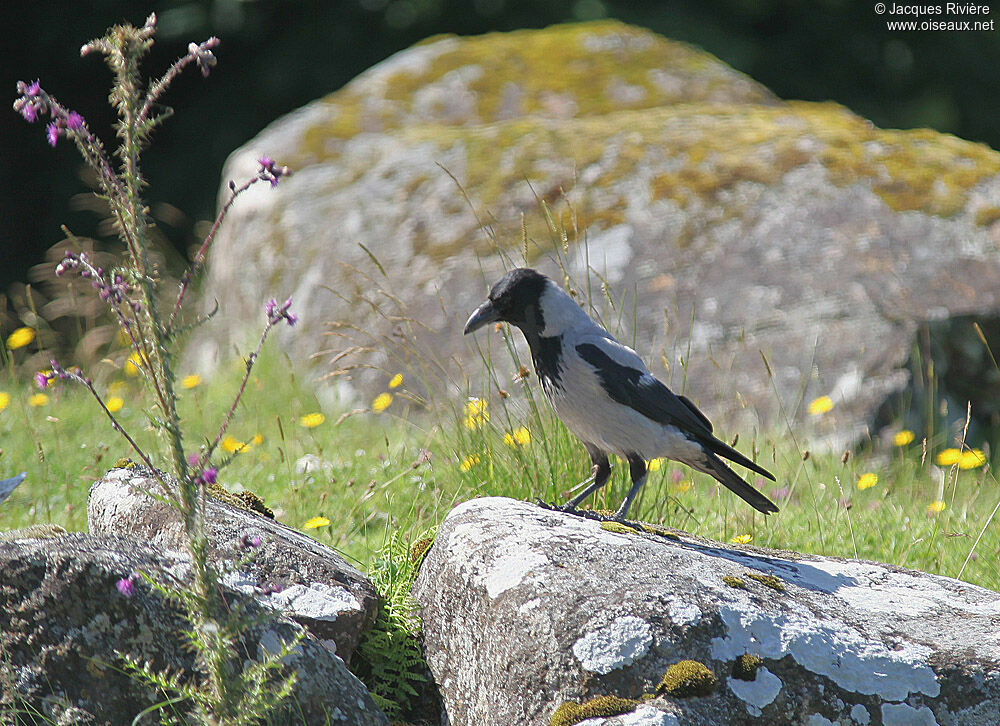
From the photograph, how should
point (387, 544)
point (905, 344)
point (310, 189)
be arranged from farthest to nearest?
1. point (310, 189)
2. point (905, 344)
3. point (387, 544)

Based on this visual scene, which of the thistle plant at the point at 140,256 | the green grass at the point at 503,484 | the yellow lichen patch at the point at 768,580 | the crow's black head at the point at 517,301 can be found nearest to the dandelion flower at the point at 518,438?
the green grass at the point at 503,484

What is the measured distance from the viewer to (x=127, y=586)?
1.90m

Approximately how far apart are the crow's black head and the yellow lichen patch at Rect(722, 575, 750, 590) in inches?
43.6

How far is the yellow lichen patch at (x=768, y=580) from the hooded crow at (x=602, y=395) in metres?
0.52

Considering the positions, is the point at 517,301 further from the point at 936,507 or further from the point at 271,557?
the point at 936,507

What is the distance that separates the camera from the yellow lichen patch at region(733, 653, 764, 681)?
83.7 inches

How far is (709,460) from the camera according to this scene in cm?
309

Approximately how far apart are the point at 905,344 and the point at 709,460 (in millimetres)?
1990

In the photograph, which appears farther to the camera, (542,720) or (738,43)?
(738,43)

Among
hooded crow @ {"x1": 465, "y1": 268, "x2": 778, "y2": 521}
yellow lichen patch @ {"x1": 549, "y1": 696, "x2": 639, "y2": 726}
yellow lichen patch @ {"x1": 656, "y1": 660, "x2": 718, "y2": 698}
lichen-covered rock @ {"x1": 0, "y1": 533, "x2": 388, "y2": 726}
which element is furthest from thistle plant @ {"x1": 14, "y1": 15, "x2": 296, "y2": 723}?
hooded crow @ {"x1": 465, "y1": 268, "x2": 778, "y2": 521}

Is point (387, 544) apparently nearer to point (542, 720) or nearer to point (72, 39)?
point (542, 720)

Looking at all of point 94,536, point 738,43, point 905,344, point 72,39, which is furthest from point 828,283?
point 72,39

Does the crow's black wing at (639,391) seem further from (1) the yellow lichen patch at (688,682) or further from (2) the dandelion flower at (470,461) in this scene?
(1) the yellow lichen patch at (688,682)

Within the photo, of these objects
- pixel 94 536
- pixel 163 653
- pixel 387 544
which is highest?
pixel 94 536
